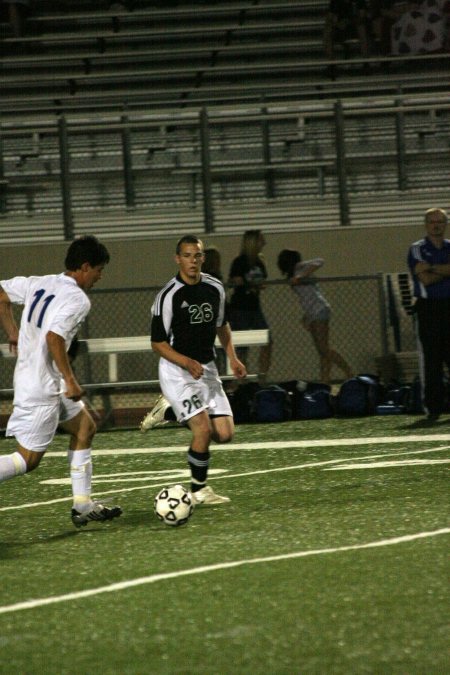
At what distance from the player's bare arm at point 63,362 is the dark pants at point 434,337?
612 centimetres

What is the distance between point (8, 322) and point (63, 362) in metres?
1.28

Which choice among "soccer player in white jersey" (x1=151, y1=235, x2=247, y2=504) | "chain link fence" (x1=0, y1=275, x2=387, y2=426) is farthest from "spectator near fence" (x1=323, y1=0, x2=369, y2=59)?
"soccer player in white jersey" (x1=151, y1=235, x2=247, y2=504)

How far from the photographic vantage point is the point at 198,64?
23.3 m

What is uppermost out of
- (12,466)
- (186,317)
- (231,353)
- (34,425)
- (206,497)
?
(186,317)

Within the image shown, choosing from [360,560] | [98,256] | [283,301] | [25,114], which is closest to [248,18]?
[25,114]

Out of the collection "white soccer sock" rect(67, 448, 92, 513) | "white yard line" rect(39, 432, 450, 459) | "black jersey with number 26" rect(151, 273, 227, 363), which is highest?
"black jersey with number 26" rect(151, 273, 227, 363)

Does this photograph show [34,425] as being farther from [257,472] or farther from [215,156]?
[215,156]

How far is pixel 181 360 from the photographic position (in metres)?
8.09

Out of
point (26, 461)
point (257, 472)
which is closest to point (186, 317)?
point (26, 461)

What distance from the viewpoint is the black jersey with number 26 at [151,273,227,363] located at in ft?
27.3

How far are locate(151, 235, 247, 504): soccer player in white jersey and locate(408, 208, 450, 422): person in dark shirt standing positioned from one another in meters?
4.39

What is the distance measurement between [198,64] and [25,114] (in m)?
4.16

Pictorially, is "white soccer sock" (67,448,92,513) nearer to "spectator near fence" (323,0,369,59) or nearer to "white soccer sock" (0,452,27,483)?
"white soccer sock" (0,452,27,483)

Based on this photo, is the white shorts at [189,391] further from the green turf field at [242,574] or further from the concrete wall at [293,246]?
the concrete wall at [293,246]
